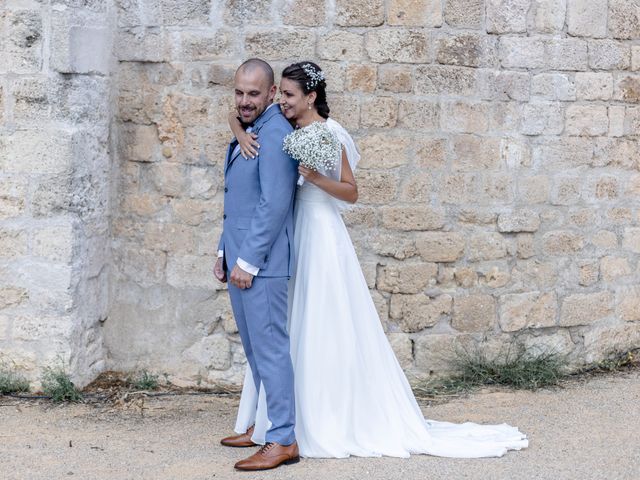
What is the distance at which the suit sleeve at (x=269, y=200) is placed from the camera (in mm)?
4465

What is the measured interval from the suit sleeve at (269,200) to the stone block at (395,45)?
1.71 meters

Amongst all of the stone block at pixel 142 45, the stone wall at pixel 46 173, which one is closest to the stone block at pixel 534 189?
the stone block at pixel 142 45

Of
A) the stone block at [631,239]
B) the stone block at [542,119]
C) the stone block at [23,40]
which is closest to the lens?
the stone block at [23,40]

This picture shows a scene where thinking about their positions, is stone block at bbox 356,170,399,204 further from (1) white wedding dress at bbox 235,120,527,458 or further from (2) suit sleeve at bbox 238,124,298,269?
(2) suit sleeve at bbox 238,124,298,269

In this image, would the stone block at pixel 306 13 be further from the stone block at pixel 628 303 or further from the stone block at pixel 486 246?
the stone block at pixel 628 303

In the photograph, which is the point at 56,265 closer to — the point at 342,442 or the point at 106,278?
the point at 106,278

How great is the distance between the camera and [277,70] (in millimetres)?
6004

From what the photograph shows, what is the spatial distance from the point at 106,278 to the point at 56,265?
0.54m

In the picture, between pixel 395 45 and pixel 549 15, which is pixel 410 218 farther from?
pixel 549 15

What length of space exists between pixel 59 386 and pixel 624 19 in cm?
440

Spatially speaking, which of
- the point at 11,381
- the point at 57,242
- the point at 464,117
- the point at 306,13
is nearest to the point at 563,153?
the point at 464,117

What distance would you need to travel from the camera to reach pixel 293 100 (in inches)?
184

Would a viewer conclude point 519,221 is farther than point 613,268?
No

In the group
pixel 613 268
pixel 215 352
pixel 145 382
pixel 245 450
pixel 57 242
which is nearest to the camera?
pixel 245 450
